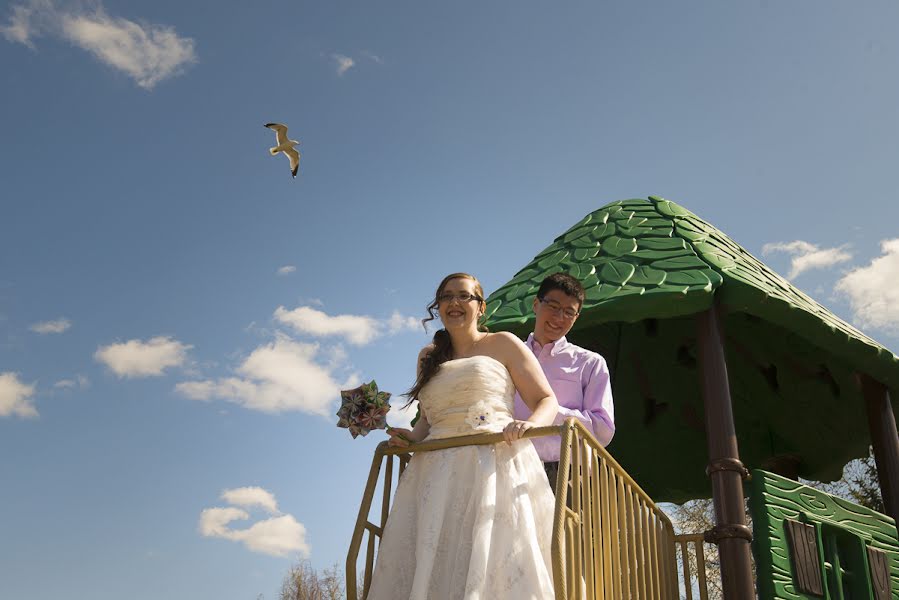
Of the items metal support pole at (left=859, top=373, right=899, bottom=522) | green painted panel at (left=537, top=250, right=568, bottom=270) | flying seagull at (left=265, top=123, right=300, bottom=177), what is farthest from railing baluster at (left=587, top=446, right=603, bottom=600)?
flying seagull at (left=265, top=123, right=300, bottom=177)

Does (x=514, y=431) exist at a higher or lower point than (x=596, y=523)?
higher

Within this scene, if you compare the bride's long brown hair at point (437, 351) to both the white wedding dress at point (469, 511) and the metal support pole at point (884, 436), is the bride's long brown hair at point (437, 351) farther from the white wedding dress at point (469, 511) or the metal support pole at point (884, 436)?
the metal support pole at point (884, 436)

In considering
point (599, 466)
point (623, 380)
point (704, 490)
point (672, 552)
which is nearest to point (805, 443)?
point (704, 490)

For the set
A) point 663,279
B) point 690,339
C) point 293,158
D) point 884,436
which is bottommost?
point 884,436

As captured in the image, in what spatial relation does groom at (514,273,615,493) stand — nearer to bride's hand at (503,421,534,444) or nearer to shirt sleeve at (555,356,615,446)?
shirt sleeve at (555,356,615,446)

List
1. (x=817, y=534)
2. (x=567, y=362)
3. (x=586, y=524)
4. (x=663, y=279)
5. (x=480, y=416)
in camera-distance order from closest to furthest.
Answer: (x=586, y=524) < (x=480, y=416) < (x=567, y=362) < (x=817, y=534) < (x=663, y=279)

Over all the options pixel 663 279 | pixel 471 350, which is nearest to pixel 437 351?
pixel 471 350

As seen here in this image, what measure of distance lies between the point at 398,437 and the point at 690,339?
4.75 m

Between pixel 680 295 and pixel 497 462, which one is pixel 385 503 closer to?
pixel 497 462

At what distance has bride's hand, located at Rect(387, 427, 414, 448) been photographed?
3623 mm

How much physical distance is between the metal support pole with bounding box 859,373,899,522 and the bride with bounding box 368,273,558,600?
3571 mm

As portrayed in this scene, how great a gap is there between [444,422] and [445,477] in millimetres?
279

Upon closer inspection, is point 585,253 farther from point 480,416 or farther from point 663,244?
point 480,416

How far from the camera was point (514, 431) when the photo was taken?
10.6 feet
